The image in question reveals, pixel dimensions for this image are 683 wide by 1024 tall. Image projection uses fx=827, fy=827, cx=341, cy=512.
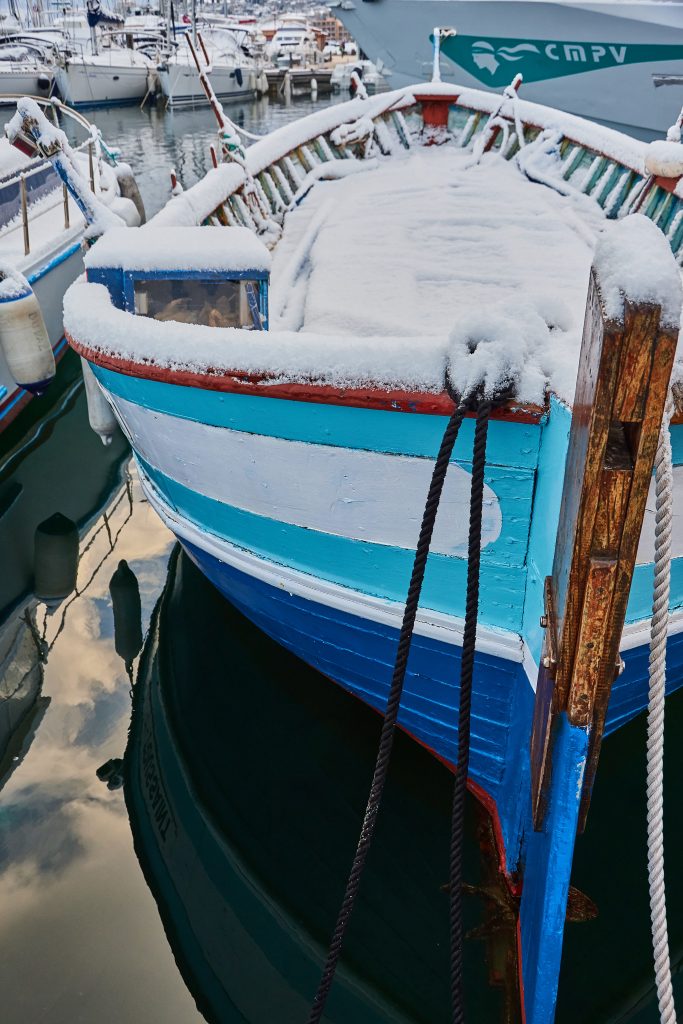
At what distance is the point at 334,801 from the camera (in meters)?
3.45

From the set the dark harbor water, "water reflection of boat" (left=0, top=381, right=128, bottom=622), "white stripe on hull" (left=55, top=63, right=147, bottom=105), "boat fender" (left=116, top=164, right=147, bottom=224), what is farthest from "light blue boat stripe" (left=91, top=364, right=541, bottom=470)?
"white stripe on hull" (left=55, top=63, right=147, bottom=105)

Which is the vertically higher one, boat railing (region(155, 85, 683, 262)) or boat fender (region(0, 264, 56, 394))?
boat railing (region(155, 85, 683, 262))

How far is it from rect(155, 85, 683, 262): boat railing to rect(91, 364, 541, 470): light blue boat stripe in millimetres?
2263

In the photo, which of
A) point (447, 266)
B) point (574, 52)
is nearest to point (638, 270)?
point (447, 266)

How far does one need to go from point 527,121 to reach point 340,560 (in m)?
6.54

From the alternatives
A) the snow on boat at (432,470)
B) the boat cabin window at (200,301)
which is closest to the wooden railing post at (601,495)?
the snow on boat at (432,470)

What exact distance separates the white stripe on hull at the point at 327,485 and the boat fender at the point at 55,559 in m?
2.34

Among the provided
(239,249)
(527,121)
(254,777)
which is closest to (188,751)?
(254,777)

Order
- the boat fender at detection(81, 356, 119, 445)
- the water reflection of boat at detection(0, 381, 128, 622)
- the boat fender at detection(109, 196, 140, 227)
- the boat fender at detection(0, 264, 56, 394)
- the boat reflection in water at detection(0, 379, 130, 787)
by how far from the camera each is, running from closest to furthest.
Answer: the boat reflection in water at detection(0, 379, 130, 787)
the boat fender at detection(81, 356, 119, 445)
the water reflection of boat at detection(0, 381, 128, 622)
the boat fender at detection(0, 264, 56, 394)
the boat fender at detection(109, 196, 140, 227)

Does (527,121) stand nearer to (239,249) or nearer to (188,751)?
(239,249)

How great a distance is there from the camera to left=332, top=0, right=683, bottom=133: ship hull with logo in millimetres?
12250

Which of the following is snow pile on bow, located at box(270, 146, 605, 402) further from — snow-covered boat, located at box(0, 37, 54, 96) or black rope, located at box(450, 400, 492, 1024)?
snow-covered boat, located at box(0, 37, 54, 96)

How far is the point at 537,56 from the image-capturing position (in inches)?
530

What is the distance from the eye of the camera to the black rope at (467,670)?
196cm
